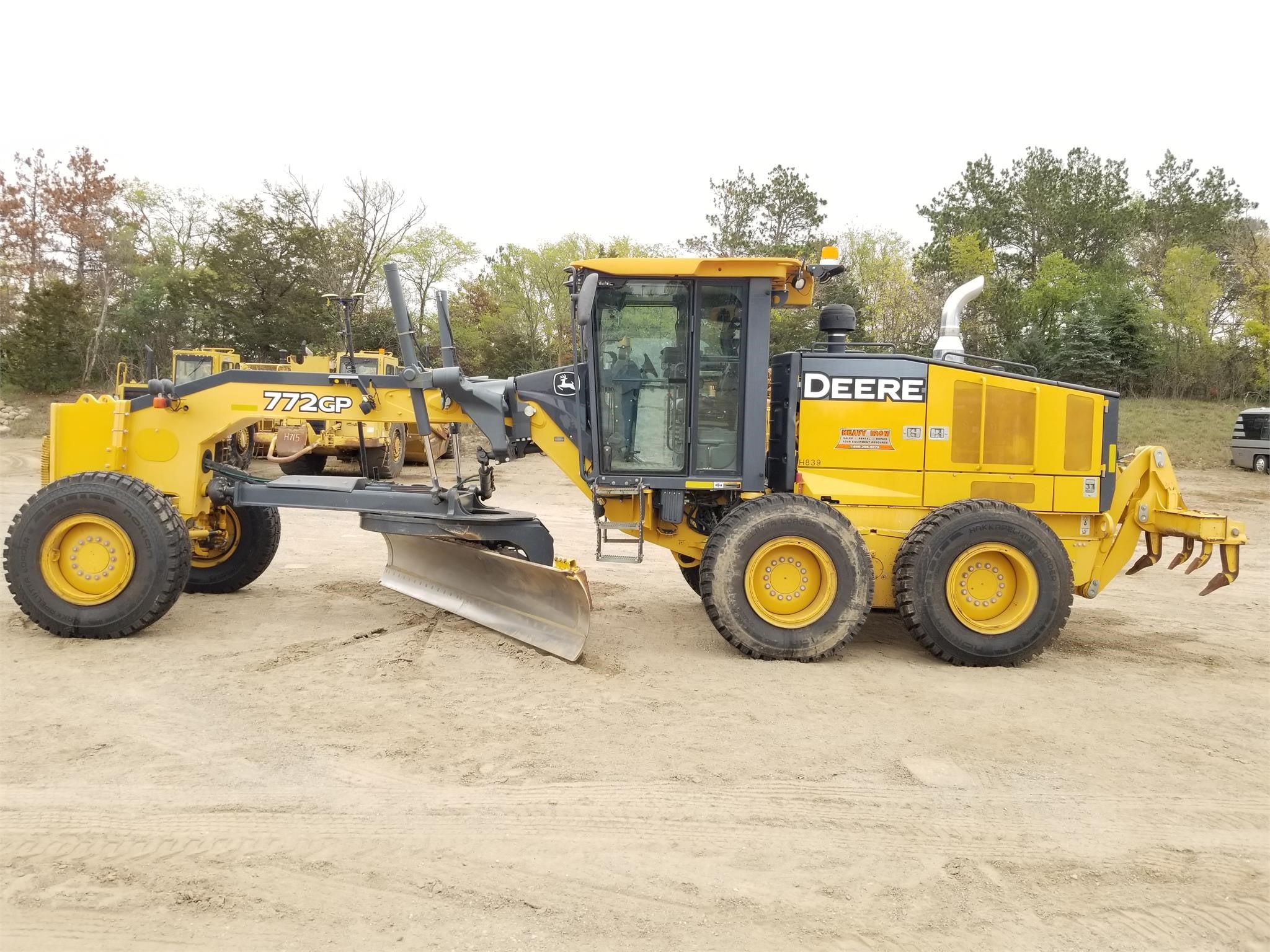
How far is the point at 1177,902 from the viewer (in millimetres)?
3625

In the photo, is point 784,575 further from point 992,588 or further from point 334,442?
point 334,442

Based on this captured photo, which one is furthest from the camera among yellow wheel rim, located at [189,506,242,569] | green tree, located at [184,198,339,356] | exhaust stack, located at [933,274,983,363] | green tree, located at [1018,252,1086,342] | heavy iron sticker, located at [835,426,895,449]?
green tree, located at [1018,252,1086,342]

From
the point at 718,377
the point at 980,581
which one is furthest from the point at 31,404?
the point at 980,581

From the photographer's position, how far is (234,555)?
8297 mm

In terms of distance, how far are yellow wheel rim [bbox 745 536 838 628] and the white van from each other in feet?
68.7

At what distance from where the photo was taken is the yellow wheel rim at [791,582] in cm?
664

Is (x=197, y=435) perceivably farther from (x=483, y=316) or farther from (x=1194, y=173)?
(x=1194, y=173)

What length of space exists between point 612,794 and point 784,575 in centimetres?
271

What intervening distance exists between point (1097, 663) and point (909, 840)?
11.9ft

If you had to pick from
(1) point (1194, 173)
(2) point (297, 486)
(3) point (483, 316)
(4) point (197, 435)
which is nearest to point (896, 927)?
(2) point (297, 486)

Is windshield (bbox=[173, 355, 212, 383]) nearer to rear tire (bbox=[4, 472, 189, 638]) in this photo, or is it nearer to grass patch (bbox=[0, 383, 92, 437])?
grass patch (bbox=[0, 383, 92, 437])

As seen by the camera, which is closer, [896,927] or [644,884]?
[896,927]

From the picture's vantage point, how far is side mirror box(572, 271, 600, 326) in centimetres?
650

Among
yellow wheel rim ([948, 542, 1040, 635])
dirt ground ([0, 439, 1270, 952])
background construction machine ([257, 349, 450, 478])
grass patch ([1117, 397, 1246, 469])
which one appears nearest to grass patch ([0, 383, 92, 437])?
background construction machine ([257, 349, 450, 478])
